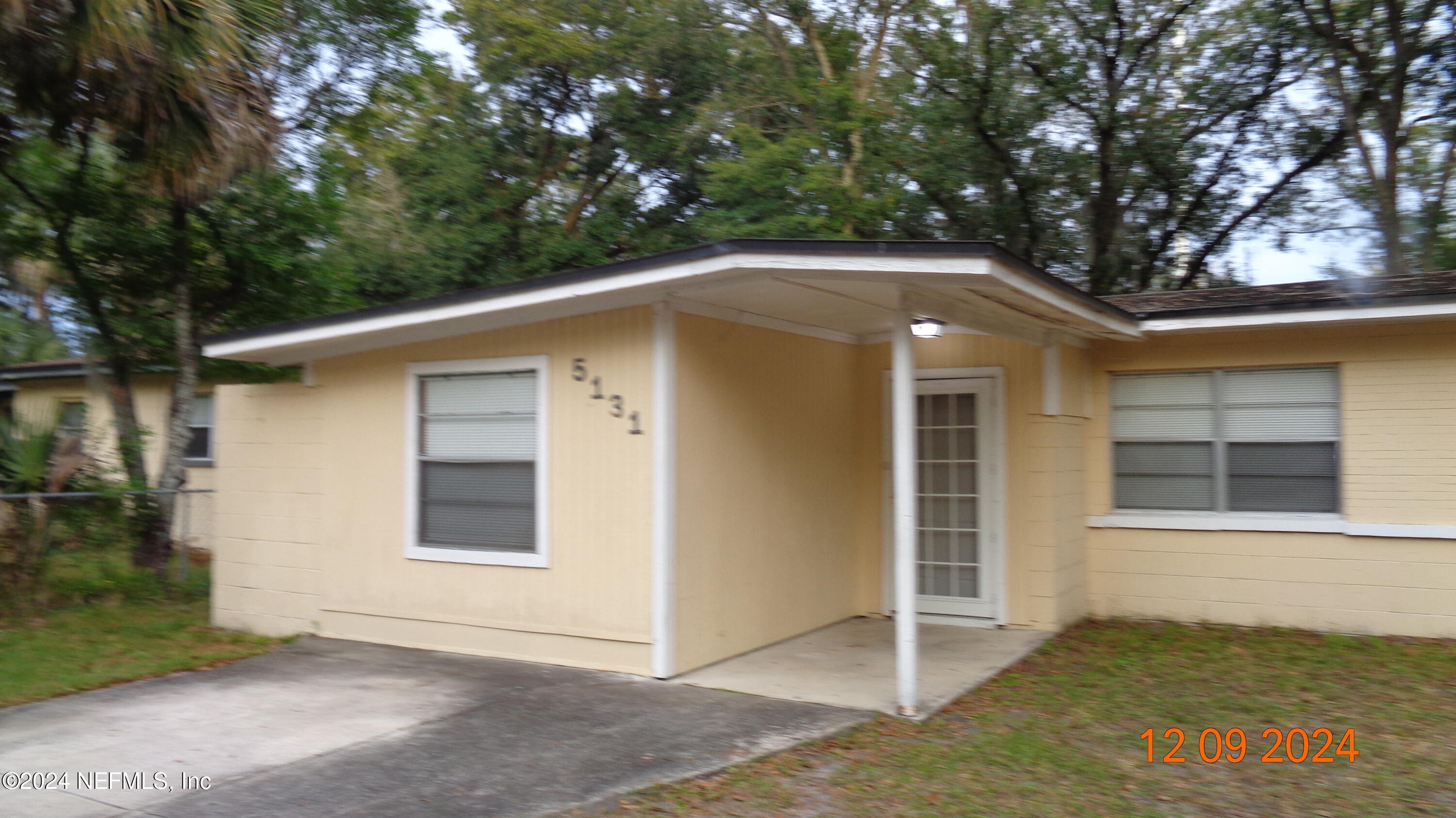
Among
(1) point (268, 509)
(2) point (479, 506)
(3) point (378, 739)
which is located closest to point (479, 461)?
(2) point (479, 506)

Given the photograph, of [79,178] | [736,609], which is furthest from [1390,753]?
[79,178]

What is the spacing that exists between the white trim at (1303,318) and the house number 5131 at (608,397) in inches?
177

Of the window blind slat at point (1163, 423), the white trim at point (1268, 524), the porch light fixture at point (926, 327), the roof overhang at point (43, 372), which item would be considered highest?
the roof overhang at point (43, 372)

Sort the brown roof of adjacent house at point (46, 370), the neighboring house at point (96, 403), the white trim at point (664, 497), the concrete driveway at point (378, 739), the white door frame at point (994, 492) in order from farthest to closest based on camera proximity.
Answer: the brown roof of adjacent house at point (46, 370), the neighboring house at point (96, 403), the white door frame at point (994, 492), the white trim at point (664, 497), the concrete driveway at point (378, 739)

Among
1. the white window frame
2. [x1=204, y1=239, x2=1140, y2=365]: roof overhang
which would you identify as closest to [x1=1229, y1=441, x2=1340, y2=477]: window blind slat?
[x1=204, y1=239, x2=1140, y2=365]: roof overhang

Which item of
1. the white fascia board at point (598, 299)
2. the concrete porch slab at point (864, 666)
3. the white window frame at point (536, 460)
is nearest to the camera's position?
the white fascia board at point (598, 299)

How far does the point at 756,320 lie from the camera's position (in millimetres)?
7832

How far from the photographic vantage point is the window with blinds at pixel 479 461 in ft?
25.1

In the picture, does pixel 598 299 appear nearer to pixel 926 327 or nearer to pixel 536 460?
pixel 536 460

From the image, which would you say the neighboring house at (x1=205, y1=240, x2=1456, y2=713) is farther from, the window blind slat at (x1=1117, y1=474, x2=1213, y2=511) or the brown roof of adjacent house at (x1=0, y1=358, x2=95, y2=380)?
the brown roof of adjacent house at (x1=0, y1=358, x2=95, y2=380)

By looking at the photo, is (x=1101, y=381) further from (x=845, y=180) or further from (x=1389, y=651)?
(x=845, y=180)

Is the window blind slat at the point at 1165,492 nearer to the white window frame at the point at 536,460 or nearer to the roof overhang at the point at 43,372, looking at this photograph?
the white window frame at the point at 536,460

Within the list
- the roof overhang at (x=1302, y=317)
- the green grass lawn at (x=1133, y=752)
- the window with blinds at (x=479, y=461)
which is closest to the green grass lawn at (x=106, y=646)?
the window with blinds at (x=479, y=461)

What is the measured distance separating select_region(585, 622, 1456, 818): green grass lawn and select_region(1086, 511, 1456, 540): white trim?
0.96 meters
